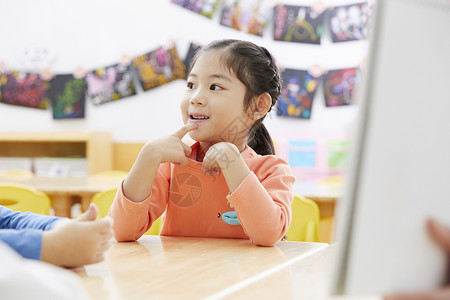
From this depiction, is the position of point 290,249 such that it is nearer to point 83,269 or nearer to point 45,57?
point 83,269

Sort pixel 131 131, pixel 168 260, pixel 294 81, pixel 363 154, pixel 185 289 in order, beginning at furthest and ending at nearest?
pixel 131 131 → pixel 294 81 → pixel 168 260 → pixel 185 289 → pixel 363 154

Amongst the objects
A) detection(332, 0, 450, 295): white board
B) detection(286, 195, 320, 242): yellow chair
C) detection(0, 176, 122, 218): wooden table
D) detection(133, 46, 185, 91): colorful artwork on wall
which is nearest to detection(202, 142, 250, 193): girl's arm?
detection(332, 0, 450, 295): white board

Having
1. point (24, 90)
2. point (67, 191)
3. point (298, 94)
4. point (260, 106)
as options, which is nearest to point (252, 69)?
point (260, 106)

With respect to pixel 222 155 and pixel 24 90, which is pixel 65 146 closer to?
pixel 24 90

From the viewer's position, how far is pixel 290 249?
37.5 inches

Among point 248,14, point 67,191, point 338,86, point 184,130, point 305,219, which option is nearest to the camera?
point 184,130

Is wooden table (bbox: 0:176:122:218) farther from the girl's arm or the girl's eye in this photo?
the girl's arm

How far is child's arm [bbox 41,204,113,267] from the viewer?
2.29 feet

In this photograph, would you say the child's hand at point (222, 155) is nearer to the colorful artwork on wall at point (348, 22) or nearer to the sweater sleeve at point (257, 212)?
the sweater sleeve at point (257, 212)

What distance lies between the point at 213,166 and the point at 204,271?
360mm

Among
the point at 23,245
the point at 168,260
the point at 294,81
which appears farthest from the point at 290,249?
the point at 294,81

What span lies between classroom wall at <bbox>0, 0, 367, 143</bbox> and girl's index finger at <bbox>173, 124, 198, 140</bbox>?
3447mm

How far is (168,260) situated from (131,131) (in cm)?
421

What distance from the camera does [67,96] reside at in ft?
16.6
